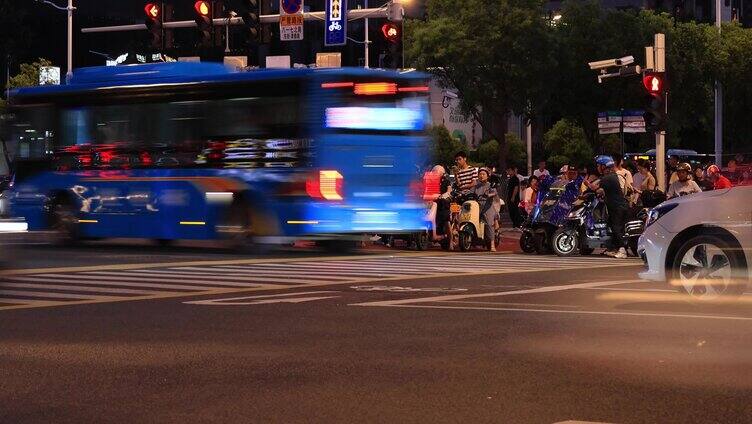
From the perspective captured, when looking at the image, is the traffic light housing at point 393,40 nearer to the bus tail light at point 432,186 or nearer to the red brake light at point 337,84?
the bus tail light at point 432,186

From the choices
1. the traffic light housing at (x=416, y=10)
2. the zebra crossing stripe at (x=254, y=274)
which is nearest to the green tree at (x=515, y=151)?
the traffic light housing at (x=416, y=10)

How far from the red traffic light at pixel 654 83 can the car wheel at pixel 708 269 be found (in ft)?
43.4

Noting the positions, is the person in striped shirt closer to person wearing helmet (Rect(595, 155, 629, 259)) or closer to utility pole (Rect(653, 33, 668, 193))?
utility pole (Rect(653, 33, 668, 193))

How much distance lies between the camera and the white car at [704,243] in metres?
13.9

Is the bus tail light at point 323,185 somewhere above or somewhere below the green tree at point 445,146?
below

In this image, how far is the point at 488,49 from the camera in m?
49.8

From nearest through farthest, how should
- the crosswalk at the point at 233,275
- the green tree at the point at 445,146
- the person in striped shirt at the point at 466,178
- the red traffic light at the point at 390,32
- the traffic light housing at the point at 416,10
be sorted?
1. the crosswalk at the point at 233,275
2. the person in striped shirt at the point at 466,178
3. the red traffic light at the point at 390,32
4. the traffic light housing at the point at 416,10
5. the green tree at the point at 445,146

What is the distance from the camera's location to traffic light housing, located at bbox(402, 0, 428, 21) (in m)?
55.9

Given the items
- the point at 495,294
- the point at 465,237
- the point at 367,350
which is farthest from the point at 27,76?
the point at 367,350

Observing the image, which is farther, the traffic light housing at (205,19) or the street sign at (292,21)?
the street sign at (292,21)


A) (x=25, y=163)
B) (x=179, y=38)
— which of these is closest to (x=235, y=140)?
(x=25, y=163)

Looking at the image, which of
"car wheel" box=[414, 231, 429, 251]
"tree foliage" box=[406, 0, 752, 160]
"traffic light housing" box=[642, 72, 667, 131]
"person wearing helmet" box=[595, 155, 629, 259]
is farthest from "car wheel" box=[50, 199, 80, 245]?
"tree foliage" box=[406, 0, 752, 160]

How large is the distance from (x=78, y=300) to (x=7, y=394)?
6.42m

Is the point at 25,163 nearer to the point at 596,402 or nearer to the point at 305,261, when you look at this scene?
the point at 305,261
